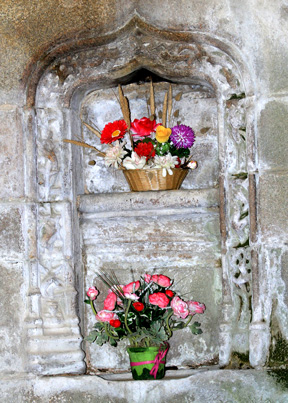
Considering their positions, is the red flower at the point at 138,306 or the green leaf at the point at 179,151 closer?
the red flower at the point at 138,306

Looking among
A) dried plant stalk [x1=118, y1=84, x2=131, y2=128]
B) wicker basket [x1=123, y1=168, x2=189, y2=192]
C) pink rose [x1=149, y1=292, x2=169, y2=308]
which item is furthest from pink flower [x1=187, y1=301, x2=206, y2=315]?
dried plant stalk [x1=118, y1=84, x2=131, y2=128]

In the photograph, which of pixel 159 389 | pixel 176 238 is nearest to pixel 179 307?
pixel 159 389

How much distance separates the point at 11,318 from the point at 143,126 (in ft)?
4.80

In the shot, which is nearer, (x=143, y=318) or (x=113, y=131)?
(x=143, y=318)

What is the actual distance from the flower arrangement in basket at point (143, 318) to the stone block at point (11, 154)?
0.83m

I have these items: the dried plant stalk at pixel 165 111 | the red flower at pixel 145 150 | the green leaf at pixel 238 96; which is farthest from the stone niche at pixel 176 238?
the green leaf at pixel 238 96

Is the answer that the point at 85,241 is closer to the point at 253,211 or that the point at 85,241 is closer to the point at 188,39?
the point at 253,211

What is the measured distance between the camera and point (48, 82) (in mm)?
3789

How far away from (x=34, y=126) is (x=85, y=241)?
82 centimetres

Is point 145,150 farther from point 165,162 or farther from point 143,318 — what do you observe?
point 143,318

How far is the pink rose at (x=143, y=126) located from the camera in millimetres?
3799

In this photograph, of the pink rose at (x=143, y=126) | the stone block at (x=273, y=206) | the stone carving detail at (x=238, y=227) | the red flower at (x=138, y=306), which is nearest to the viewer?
the red flower at (x=138, y=306)

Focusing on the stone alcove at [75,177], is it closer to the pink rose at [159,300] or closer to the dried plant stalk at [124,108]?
the dried plant stalk at [124,108]

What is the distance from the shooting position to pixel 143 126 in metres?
3.80
